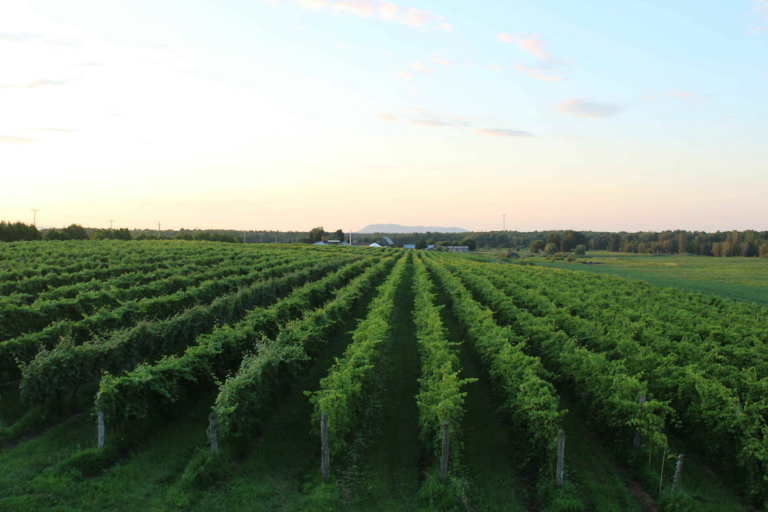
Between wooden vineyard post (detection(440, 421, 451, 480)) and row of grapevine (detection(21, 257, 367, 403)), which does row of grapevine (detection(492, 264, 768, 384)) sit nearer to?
wooden vineyard post (detection(440, 421, 451, 480))

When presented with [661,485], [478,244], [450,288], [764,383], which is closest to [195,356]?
[661,485]

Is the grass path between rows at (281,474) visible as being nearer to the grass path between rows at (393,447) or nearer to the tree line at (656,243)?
the grass path between rows at (393,447)

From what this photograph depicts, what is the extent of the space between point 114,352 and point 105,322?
448 centimetres

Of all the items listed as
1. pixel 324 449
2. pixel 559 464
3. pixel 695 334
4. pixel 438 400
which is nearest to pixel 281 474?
pixel 324 449

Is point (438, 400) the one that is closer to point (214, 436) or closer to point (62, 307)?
point (214, 436)

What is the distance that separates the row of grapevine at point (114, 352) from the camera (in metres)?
10.6

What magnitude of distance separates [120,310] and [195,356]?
7226mm

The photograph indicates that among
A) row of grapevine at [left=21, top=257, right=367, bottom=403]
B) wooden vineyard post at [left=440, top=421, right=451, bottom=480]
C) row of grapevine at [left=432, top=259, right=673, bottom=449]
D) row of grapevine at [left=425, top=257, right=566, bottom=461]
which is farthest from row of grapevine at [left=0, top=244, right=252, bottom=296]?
row of grapevine at [left=432, top=259, right=673, bottom=449]

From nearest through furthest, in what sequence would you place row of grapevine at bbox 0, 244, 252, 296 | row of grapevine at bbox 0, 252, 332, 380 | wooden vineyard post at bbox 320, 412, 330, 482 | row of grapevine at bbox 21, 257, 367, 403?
wooden vineyard post at bbox 320, 412, 330, 482
row of grapevine at bbox 21, 257, 367, 403
row of grapevine at bbox 0, 252, 332, 380
row of grapevine at bbox 0, 244, 252, 296

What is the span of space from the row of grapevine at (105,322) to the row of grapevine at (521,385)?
434 inches

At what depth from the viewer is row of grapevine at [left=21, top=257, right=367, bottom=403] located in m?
10.6

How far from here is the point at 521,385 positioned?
1034cm

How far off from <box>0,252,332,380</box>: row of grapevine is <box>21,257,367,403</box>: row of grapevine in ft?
1.58

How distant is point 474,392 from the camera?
13977 mm
